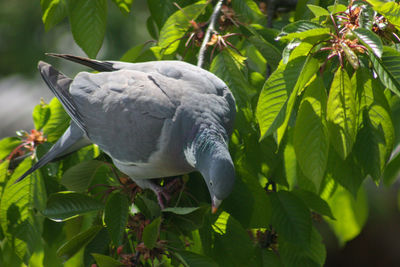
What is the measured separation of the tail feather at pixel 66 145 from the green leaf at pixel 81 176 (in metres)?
0.24

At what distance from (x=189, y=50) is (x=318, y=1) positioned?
0.66 metres

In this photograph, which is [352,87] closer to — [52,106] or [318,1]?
[318,1]

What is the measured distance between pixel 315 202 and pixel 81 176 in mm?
1000

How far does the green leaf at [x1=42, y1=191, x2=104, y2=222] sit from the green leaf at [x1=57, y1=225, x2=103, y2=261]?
0.08 meters

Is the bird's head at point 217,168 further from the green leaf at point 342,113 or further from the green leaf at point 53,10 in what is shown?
the green leaf at point 53,10

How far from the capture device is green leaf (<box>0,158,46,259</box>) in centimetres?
219

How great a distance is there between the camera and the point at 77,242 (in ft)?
6.10

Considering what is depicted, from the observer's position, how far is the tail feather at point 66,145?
228 centimetres

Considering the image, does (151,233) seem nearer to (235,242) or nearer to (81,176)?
(235,242)

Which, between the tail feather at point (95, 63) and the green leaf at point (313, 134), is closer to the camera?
the green leaf at point (313, 134)

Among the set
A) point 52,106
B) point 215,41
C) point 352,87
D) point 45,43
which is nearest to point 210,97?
point 215,41

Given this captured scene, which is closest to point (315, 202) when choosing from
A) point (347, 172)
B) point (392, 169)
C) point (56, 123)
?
point (347, 172)

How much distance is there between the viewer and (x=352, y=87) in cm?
169

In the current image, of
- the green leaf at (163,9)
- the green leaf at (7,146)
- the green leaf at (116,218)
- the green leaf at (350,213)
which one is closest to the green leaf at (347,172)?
the green leaf at (350,213)
